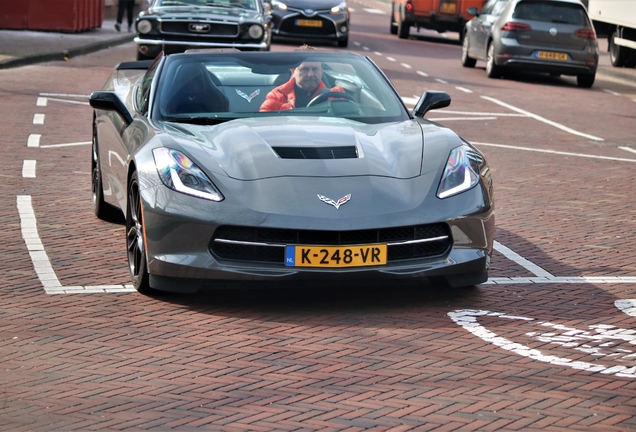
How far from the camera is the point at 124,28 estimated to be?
1401 inches

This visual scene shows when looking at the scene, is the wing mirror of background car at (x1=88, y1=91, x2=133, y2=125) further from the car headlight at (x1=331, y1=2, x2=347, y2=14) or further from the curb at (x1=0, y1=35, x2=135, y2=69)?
the car headlight at (x1=331, y1=2, x2=347, y2=14)

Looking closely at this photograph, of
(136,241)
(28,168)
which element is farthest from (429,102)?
(28,168)

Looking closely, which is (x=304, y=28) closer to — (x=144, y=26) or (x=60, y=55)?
(x=60, y=55)

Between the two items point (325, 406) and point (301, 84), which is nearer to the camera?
point (325, 406)

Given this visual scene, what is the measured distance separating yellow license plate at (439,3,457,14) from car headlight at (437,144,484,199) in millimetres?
27452

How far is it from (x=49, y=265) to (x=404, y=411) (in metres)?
3.33

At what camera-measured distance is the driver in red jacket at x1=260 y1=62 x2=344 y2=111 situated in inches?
293

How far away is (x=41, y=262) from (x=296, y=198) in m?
2.08

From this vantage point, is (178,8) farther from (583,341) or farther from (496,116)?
(583,341)

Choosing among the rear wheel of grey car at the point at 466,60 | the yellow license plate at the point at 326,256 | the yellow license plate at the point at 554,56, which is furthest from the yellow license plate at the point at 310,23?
the yellow license plate at the point at 326,256

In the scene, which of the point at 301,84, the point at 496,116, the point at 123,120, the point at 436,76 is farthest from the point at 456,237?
the point at 436,76

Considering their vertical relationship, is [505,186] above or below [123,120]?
below

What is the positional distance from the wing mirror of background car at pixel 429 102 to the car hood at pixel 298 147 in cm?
60

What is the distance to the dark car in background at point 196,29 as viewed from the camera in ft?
59.9
